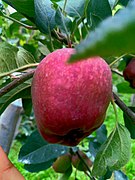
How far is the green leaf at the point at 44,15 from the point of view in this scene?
676mm

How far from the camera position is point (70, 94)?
52cm

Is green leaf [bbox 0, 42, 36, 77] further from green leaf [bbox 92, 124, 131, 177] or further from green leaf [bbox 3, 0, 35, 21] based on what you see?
green leaf [bbox 92, 124, 131, 177]

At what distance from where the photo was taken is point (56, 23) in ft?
2.23

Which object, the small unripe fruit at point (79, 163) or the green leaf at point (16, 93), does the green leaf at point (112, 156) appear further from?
the small unripe fruit at point (79, 163)

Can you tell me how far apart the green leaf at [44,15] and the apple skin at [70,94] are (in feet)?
0.46

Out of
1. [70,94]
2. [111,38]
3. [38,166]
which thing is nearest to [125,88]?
[38,166]

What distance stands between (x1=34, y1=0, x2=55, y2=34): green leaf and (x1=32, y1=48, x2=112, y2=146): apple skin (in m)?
0.14

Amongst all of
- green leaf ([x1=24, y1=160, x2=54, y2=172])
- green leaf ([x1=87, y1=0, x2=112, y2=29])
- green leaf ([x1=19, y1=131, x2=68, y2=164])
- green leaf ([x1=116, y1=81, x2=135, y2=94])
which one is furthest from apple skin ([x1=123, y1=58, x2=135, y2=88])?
green leaf ([x1=24, y1=160, x2=54, y2=172])

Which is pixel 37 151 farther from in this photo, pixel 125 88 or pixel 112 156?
pixel 112 156

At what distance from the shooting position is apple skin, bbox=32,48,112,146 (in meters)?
0.53

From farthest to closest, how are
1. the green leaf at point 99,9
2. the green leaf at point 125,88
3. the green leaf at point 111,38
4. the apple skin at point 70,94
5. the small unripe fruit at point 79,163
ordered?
the small unripe fruit at point 79,163
the green leaf at point 125,88
the green leaf at point 99,9
the apple skin at point 70,94
the green leaf at point 111,38

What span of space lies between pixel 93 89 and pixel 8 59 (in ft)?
0.64

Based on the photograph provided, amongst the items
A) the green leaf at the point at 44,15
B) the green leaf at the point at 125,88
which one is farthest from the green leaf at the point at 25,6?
the green leaf at the point at 125,88

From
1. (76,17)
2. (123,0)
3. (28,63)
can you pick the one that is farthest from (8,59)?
(123,0)
